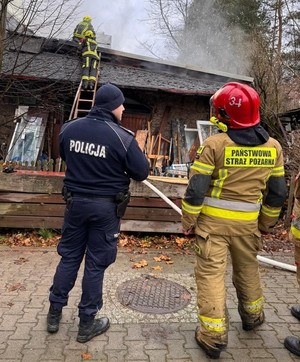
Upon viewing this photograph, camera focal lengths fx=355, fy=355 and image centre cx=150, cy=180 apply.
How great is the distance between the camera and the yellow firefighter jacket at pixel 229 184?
2.72m

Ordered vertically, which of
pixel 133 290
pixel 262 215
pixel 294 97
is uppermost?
pixel 294 97

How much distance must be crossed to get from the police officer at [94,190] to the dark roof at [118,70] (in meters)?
6.62

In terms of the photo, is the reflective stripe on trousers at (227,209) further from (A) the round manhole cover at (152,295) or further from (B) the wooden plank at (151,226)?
(B) the wooden plank at (151,226)

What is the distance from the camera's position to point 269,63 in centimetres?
1141

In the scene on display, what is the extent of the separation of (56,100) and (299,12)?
748 inches

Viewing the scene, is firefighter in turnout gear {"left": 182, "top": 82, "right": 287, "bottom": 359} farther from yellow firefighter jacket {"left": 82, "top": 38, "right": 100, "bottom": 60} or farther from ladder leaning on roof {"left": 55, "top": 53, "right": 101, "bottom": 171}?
yellow firefighter jacket {"left": 82, "top": 38, "right": 100, "bottom": 60}

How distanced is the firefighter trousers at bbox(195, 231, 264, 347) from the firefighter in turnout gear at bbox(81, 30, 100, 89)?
8.12 metres

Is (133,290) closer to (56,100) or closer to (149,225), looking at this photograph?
(149,225)

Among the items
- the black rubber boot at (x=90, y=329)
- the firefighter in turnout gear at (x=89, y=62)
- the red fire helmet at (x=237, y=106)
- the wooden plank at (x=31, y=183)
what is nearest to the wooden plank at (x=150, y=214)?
the wooden plank at (x=31, y=183)

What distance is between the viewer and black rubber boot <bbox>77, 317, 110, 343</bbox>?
295 cm

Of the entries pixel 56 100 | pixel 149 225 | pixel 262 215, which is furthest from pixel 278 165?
pixel 56 100

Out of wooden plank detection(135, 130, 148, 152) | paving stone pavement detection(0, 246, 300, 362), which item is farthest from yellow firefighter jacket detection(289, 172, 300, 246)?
wooden plank detection(135, 130, 148, 152)

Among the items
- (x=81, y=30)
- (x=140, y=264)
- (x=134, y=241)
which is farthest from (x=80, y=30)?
(x=140, y=264)

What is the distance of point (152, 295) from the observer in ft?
12.8
